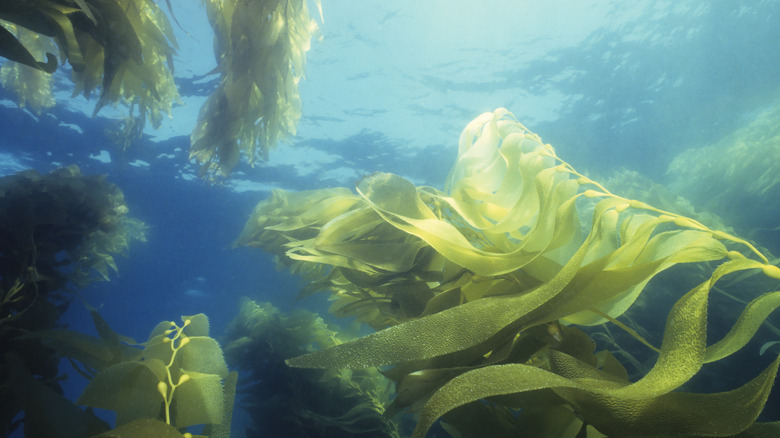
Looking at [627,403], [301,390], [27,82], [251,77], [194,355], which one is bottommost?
[301,390]

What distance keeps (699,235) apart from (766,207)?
11149 mm

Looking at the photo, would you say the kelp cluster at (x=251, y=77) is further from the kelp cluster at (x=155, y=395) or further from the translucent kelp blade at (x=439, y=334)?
the translucent kelp blade at (x=439, y=334)

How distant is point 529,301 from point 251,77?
312 centimetres

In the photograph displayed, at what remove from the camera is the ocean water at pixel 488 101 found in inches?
370

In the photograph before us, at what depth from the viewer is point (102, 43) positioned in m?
1.81

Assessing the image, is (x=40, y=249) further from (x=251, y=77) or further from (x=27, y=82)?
(x=27, y=82)

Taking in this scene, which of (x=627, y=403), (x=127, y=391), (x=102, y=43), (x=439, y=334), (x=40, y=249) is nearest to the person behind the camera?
(x=627, y=403)

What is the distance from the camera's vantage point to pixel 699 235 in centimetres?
82

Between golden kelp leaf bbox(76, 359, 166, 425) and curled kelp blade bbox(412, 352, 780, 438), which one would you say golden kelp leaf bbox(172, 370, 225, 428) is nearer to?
golden kelp leaf bbox(76, 359, 166, 425)

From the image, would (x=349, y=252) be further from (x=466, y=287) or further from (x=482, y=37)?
(x=482, y=37)

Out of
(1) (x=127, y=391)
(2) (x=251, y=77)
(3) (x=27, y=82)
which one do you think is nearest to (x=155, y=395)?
(1) (x=127, y=391)

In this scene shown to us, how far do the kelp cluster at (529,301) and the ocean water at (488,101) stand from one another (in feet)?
24.9

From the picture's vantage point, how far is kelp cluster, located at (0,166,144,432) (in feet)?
6.31

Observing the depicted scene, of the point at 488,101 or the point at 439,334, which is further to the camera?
the point at 488,101
